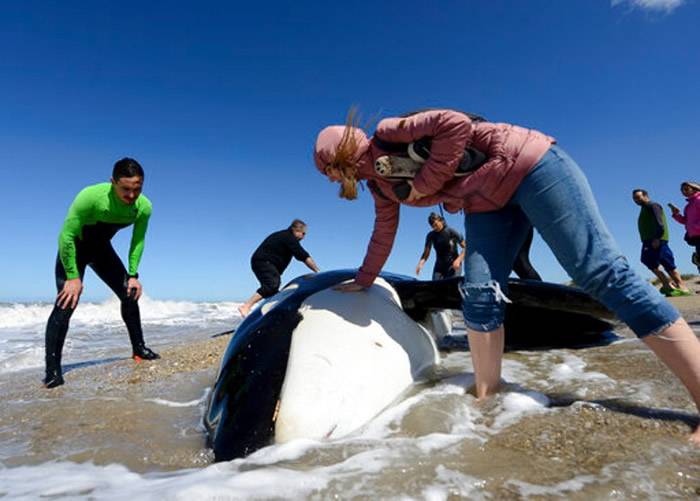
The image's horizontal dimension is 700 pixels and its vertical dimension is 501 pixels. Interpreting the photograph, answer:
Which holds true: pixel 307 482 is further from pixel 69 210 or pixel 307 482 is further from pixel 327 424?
pixel 69 210

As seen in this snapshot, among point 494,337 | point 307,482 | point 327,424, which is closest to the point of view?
point 307,482

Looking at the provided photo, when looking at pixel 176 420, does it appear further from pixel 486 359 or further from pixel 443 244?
pixel 443 244

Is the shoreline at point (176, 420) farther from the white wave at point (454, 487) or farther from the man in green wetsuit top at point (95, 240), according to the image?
the man in green wetsuit top at point (95, 240)

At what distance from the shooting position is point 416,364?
295cm

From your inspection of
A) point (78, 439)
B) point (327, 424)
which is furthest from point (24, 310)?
point (327, 424)

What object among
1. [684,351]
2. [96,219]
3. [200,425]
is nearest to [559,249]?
[684,351]

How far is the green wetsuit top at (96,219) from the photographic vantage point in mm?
4406

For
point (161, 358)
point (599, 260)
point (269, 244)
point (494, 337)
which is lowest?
point (161, 358)

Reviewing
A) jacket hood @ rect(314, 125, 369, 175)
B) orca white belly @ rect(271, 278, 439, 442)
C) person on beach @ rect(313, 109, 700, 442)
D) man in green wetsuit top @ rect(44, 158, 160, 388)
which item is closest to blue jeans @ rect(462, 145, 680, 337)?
person on beach @ rect(313, 109, 700, 442)

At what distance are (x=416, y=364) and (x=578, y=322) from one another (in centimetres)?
200

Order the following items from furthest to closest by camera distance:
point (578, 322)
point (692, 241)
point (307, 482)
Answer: point (692, 241)
point (578, 322)
point (307, 482)

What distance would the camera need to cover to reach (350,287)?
3242 mm

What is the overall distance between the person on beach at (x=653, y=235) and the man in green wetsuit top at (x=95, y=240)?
8.96m

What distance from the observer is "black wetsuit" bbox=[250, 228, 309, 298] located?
27.1ft
